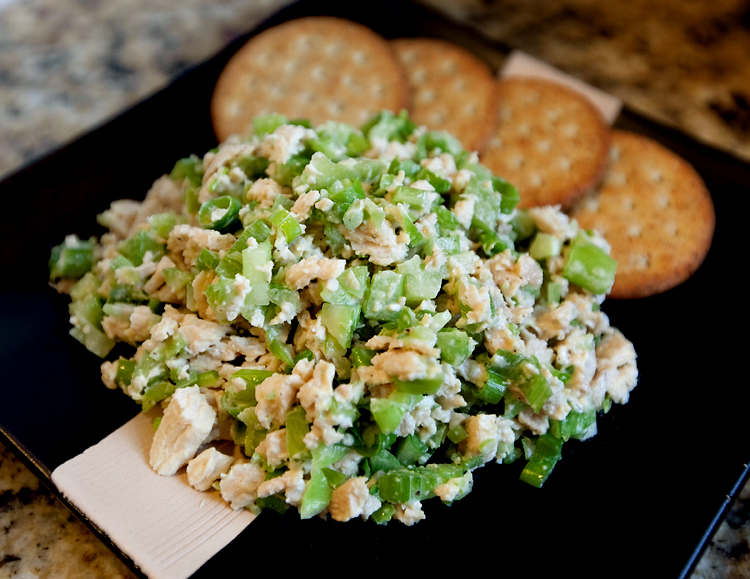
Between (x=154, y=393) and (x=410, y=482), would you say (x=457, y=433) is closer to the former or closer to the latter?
(x=410, y=482)

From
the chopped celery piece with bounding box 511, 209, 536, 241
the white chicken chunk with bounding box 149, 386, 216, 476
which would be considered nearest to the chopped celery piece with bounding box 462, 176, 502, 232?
the chopped celery piece with bounding box 511, 209, 536, 241

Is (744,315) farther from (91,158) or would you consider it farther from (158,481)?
(91,158)

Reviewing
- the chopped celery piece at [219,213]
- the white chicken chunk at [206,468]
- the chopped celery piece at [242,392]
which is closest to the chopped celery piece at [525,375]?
the chopped celery piece at [242,392]

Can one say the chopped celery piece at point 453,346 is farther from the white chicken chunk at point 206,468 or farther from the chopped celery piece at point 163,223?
the chopped celery piece at point 163,223


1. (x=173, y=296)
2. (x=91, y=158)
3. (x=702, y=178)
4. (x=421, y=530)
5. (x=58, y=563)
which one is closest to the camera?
(x=421, y=530)

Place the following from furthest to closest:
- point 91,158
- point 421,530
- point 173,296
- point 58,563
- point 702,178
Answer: point 702,178 < point 91,158 < point 173,296 < point 58,563 < point 421,530

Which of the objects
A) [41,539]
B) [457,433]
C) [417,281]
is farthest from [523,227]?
[41,539]

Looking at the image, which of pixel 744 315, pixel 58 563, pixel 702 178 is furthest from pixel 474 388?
pixel 702 178

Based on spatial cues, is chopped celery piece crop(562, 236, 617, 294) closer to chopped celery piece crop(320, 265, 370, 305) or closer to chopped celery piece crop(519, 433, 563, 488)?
chopped celery piece crop(519, 433, 563, 488)
